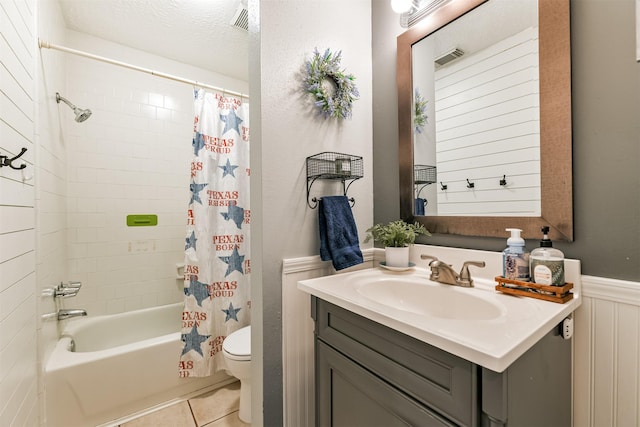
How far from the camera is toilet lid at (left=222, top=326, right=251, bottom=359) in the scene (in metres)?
1.46

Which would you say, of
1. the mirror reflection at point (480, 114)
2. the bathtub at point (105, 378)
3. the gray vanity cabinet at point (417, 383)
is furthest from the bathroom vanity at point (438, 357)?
the bathtub at point (105, 378)

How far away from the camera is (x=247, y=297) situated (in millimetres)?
1935

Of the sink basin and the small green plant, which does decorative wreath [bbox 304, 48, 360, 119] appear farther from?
the sink basin

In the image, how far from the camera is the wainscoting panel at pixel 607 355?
0.73 meters

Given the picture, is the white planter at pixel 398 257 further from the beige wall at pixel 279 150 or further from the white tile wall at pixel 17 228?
the white tile wall at pixel 17 228

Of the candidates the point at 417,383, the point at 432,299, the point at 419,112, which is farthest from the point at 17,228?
the point at 419,112

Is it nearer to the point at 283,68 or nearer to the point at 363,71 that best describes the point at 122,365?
the point at 283,68

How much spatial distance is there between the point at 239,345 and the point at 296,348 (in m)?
0.57

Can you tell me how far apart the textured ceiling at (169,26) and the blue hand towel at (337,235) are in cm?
156

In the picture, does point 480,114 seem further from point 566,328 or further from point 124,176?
point 124,176

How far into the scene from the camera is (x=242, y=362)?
1438 millimetres

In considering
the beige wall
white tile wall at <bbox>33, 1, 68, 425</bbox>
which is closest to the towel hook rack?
the beige wall

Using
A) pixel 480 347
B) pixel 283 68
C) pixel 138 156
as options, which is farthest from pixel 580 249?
pixel 138 156

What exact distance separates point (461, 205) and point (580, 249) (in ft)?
1.28
